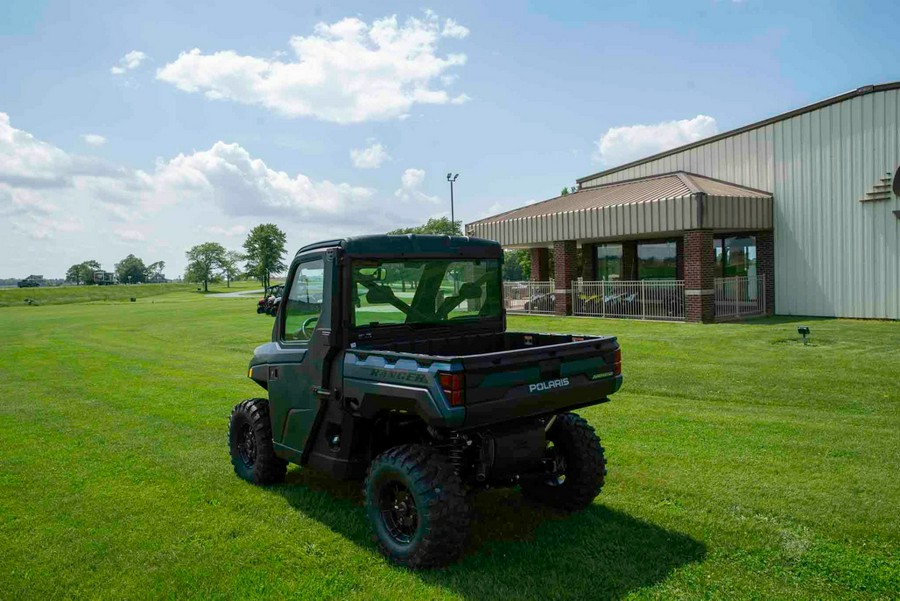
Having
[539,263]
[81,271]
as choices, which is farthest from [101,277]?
[539,263]

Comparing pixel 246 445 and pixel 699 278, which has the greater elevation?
pixel 699 278

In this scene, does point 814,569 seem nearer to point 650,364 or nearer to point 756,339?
point 650,364

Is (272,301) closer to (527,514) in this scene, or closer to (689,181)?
(527,514)

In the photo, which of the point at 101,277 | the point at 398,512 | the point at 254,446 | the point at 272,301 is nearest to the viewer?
the point at 398,512

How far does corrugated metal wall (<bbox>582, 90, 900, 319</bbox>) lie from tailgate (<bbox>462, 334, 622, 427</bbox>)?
1876cm

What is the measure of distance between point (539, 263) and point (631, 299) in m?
8.54

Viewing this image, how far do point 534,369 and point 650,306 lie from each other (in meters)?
19.4

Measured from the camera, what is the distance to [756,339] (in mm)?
16797

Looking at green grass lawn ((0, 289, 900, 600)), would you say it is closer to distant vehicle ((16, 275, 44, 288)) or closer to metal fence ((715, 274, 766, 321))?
metal fence ((715, 274, 766, 321))

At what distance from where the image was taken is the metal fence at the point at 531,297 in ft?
90.6

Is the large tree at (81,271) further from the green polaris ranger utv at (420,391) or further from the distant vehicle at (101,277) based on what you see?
the green polaris ranger utv at (420,391)

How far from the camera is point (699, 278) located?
70.1 feet

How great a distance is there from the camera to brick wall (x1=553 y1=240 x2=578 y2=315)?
86.1 ft

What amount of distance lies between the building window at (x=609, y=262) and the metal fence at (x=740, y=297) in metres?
6.00
